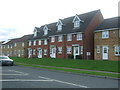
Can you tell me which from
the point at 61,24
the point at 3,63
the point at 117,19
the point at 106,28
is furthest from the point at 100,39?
the point at 3,63

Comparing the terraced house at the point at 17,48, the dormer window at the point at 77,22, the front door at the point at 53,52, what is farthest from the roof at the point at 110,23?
the terraced house at the point at 17,48

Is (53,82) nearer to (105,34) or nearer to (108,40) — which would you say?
(108,40)

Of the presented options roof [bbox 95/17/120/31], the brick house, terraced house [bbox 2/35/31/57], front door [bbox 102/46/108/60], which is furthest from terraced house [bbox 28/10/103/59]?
terraced house [bbox 2/35/31/57]

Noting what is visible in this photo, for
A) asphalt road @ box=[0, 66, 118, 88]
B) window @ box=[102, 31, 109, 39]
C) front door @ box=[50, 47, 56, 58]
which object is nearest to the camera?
asphalt road @ box=[0, 66, 118, 88]

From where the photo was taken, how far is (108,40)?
32.6 m

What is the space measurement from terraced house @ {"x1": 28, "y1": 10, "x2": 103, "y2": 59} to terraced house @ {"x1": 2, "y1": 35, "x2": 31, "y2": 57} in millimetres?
17458

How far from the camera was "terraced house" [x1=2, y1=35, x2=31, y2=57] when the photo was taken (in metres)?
64.7

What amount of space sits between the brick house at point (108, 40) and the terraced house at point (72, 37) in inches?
93.6

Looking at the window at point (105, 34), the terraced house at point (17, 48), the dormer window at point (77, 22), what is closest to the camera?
the window at point (105, 34)

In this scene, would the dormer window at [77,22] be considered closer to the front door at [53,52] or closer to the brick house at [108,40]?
the brick house at [108,40]

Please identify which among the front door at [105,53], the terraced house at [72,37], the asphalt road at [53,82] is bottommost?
the asphalt road at [53,82]

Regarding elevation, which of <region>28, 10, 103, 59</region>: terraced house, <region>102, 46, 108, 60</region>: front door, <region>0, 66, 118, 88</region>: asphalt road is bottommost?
<region>0, 66, 118, 88</region>: asphalt road

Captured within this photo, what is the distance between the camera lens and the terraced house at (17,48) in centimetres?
6469

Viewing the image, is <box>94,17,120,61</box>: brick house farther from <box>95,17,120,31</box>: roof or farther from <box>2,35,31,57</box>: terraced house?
<box>2,35,31,57</box>: terraced house
